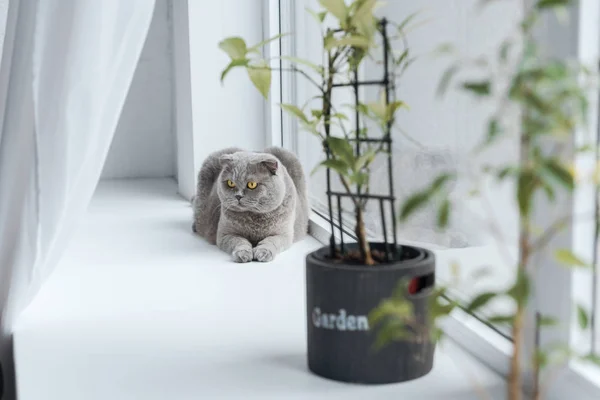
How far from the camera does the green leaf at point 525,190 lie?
18.5 inches

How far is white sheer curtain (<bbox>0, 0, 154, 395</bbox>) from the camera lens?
43.2 inches

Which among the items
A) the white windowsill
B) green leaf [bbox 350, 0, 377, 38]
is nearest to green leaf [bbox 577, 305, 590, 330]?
the white windowsill

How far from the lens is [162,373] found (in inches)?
41.6

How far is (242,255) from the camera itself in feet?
5.41

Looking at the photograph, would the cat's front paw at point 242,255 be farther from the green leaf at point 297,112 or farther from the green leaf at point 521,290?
the green leaf at point 521,290

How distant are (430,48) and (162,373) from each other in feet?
2.25

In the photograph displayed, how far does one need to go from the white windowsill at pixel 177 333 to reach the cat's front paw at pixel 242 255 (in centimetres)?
2

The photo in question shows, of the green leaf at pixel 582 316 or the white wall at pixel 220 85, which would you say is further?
the white wall at pixel 220 85

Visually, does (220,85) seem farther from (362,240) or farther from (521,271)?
(521,271)

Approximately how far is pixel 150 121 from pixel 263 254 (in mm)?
1503

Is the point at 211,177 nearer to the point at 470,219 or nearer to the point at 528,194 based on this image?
the point at 470,219

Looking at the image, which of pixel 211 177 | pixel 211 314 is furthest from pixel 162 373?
pixel 211 177

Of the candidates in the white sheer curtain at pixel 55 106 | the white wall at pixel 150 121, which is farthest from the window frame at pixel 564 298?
the white wall at pixel 150 121

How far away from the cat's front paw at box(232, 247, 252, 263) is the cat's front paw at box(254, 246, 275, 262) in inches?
0.6
